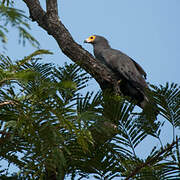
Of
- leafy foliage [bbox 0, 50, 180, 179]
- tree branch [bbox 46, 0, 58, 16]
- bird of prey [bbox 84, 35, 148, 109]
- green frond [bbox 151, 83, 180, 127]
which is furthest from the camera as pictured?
bird of prey [bbox 84, 35, 148, 109]

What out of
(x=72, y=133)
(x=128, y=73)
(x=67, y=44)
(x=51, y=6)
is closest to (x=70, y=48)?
(x=67, y=44)

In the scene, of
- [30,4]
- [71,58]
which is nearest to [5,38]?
[71,58]

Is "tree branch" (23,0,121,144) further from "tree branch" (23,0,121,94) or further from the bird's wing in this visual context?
the bird's wing

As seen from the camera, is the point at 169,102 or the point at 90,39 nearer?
the point at 169,102

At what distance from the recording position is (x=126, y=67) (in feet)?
17.3

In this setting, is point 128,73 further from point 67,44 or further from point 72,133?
point 72,133

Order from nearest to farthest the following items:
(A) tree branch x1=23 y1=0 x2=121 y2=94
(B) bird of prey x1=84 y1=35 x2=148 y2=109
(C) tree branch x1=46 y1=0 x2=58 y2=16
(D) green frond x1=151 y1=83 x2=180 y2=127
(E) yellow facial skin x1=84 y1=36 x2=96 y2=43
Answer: (D) green frond x1=151 y1=83 x2=180 y2=127 → (A) tree branch x1=23 y1=0 x2=121 y2=94 → (C) tree branch x1=46 y1=0 x2=58 y2=16 → (B) bird of prey x1=84 y1=35 x2=148 y2=109 → (E) yellow facial skin x1=84 y1=36 x2=96 y2=43

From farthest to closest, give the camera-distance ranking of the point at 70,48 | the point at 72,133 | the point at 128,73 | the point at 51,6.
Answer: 1. the point at 128,73
2. the point at 51,6
3. the point at 70,48
4. the point at 72,133

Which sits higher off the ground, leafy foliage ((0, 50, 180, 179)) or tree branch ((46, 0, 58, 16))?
tree branch ((46, 0, 58, 16))

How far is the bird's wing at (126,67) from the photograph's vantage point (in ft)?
16.7

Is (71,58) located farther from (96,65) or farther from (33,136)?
(33,136)

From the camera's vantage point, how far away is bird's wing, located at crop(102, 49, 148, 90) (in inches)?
201

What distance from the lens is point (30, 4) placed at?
415cm

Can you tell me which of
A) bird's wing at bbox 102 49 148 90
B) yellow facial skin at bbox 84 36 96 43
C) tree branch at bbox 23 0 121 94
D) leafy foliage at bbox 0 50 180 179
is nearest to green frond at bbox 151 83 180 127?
leafy foliage at bbox 0 50 180 179
